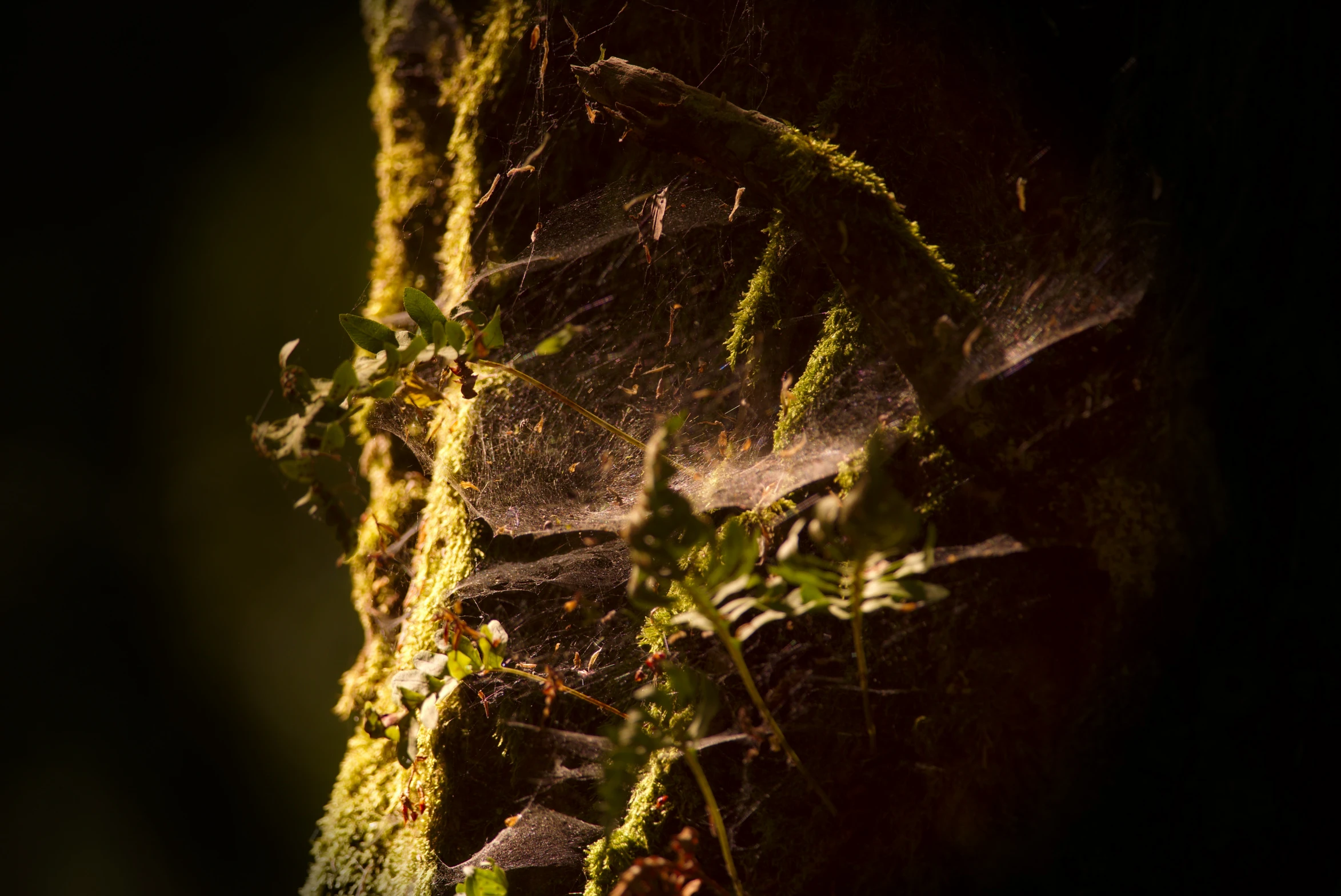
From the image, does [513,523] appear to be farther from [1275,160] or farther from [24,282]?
[24,282]

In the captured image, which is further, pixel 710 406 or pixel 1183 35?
pixel 710 406

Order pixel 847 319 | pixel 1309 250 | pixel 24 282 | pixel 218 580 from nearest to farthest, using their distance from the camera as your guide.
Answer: pixel 1309 250
pixel 847 319
pixel 24 282
pixel 218 580

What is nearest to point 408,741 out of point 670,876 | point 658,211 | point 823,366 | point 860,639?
point 670,876

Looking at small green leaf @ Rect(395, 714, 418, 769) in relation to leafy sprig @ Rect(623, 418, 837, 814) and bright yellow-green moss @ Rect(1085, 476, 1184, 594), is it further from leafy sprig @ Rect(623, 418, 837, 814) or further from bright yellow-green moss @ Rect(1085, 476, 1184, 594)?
bright yellow-green moss @ Rect(1085, 476, 1184, 594)

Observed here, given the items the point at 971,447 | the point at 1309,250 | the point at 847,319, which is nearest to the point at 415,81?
the point at 847,319

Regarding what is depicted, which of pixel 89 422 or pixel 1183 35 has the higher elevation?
pixel 89 422

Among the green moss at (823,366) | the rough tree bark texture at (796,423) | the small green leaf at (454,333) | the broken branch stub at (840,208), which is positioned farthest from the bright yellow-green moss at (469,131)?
the green moss at (823,366)

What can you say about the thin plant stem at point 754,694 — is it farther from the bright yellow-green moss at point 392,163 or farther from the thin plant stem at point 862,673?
the bright yellow-green moss at point 392,163
